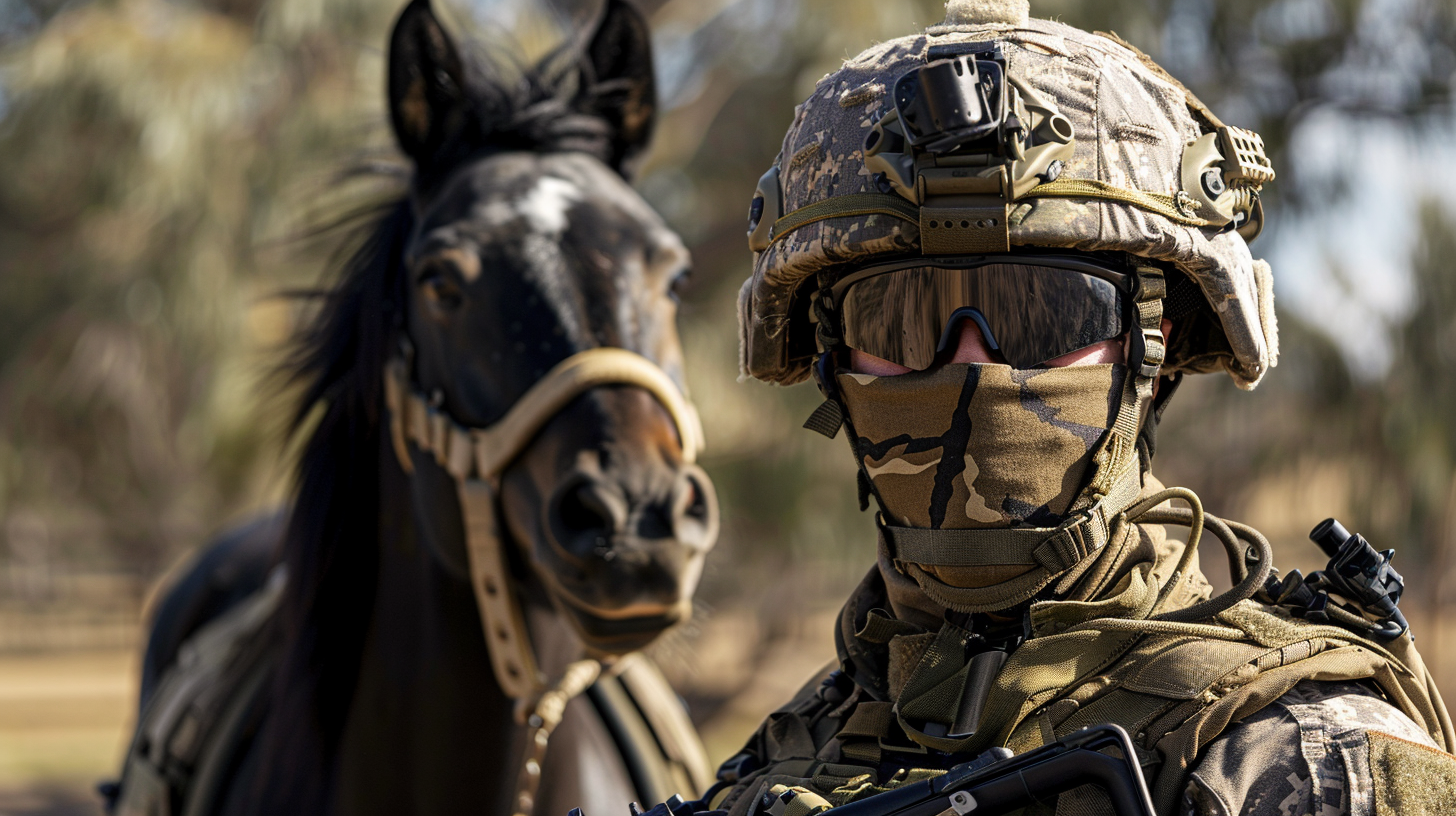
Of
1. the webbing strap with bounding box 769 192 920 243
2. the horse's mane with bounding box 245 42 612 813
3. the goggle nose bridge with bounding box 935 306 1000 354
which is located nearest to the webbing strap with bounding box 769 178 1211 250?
the webbing strap with bounding box 769 192 920 243

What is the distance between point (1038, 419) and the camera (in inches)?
61.9

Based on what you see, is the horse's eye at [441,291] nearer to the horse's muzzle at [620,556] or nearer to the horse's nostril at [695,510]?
the horse's muzzle at [620,556]

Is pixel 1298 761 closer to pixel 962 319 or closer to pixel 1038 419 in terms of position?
pixel 1038 419

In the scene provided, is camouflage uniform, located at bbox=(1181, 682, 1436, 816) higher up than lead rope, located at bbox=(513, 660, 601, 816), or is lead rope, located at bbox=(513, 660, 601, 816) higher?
camouflage uniform, located at bbox=(1181, 682, 1436, 816)

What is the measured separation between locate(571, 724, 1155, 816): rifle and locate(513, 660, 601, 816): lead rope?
4.68ft

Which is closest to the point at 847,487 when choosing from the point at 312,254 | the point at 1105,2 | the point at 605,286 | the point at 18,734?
the point at 1105,2

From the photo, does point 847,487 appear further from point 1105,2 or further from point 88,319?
point 88,319

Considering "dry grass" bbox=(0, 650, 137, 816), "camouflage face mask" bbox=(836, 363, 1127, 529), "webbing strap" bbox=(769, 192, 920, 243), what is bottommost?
"dry grass" bbox=(0, 650, 137, 816)

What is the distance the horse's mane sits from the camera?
2.84 metres

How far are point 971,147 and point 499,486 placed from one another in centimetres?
148

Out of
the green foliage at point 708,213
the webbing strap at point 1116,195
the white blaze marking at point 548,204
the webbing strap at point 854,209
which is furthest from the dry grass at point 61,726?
the webbing strap at point 1116,195

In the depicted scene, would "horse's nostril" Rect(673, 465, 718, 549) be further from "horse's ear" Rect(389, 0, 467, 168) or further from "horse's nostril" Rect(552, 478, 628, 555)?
"horse's ear" Rect(389, 0, 467, 168)

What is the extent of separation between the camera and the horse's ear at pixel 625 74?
3.40 metres

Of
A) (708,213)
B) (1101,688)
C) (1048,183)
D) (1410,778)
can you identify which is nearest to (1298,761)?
(1410,778)
